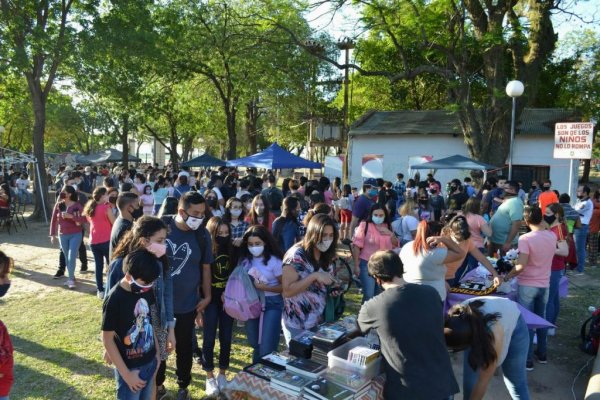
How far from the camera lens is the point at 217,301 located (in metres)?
4.25

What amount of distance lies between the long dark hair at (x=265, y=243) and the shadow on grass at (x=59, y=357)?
2.16 metres

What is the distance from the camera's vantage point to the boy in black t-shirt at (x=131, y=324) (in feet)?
8.89

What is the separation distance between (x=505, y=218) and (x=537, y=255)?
284 cm

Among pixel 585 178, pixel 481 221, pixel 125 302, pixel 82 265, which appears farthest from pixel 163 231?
pixel 585 178

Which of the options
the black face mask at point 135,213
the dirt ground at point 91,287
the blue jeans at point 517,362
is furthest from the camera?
the black face mask at point 135,213

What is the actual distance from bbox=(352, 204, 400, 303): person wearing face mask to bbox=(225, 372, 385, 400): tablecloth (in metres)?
3.00

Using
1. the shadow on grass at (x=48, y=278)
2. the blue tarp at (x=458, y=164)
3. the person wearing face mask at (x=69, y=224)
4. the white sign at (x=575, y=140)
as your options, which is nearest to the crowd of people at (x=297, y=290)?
the person wearing face mask at (x=69, y=224)

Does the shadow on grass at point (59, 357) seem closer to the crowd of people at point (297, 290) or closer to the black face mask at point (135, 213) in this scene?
the crowd of people at point (297, 290)

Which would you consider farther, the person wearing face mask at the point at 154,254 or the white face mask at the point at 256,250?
the white face mask at the point at 256,250

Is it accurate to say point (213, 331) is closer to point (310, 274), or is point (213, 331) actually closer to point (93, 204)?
point (310, 274)

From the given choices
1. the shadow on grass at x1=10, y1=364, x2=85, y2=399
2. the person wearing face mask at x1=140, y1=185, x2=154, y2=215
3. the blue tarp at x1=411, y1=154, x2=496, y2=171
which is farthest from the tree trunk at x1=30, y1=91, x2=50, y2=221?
the blue tarp at x1=411, y1=154, x2=496, y2=171

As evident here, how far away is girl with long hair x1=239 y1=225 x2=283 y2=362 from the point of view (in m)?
3.98

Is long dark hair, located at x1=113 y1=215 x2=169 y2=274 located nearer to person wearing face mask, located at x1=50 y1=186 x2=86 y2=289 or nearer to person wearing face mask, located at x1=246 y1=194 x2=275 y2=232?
person wearing face mask, located at x1=246 y1=194 x2=275 y2=232

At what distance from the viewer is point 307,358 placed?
315 centimetres
